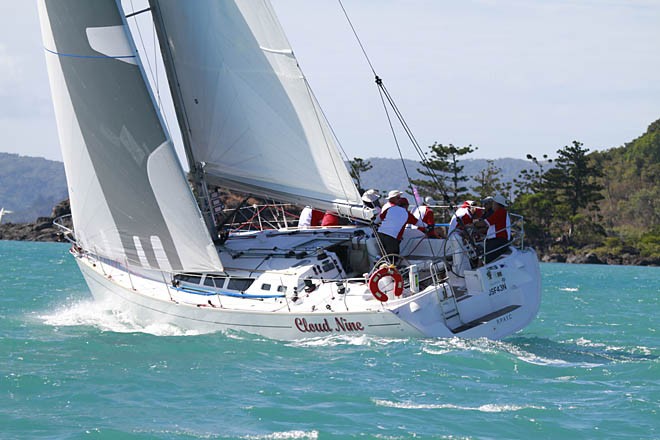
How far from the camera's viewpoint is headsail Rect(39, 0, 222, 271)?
43.3 feet

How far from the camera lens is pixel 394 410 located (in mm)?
9375

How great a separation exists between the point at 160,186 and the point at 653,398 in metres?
6.99

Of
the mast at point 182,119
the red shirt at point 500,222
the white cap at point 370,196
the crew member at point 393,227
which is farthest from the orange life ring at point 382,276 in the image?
the mast at point 182,119

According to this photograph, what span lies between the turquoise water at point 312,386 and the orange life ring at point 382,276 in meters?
0.58

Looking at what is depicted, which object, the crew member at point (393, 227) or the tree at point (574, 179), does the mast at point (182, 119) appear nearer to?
the crew member at point (393, 227)

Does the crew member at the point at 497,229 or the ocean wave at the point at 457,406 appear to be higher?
the crew member at the point at 497,229

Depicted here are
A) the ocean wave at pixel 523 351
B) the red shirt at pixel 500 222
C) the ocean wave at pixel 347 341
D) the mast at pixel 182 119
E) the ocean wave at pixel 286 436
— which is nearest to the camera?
the ocean wave at pixel 286 436

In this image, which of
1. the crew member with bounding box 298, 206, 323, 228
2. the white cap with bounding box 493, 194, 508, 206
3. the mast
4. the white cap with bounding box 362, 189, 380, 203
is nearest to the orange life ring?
the white cap with bounding box 362, 189, 380, 203

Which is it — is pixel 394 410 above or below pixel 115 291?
below

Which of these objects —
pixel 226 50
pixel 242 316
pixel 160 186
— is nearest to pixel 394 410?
pixel 242 316

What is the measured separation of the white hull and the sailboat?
3 centimetres

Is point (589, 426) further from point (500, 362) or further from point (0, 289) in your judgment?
point (0, 289)

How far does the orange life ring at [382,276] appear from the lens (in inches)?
475

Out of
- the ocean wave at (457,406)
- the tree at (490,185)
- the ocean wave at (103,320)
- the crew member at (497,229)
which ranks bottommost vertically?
the ocean wave at (457,406)
